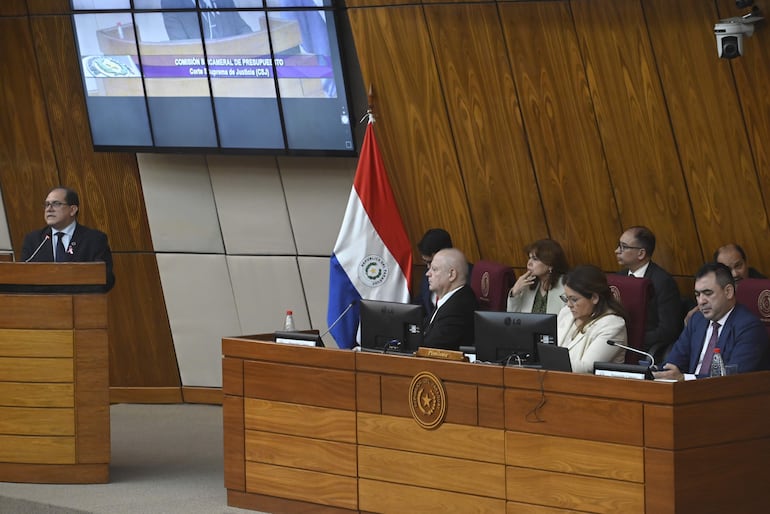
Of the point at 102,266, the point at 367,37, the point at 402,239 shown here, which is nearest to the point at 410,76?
the point at 367,37

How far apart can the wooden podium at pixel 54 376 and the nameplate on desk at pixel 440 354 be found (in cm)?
199

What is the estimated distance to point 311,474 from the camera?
591cm

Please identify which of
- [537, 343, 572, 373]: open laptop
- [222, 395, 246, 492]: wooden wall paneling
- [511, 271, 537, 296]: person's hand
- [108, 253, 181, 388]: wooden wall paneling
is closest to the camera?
[537, 343, 572, 373]: open laptop

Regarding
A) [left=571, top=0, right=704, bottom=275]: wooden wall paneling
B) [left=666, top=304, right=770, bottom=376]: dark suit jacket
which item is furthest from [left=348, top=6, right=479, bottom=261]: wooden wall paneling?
[left=666, top=304, right=770, bottom=376]: dark suit jacket

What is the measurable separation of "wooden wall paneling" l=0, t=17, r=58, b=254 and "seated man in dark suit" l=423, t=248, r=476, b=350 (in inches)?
179

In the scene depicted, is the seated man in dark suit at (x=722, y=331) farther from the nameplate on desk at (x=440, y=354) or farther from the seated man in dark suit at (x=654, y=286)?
the seated man in dark suit at (x=654, y=286)

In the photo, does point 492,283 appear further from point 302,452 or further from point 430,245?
point 302,452

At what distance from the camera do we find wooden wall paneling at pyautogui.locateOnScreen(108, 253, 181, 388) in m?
9.70

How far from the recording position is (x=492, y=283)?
24.3ft

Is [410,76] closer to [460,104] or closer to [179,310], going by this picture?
[460,104]

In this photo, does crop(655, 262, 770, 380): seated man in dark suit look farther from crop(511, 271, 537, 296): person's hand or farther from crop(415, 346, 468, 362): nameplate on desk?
crop(511, 271, 537, 296): person's hand

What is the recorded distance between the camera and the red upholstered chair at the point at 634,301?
5.87m

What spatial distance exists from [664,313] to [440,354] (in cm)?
174

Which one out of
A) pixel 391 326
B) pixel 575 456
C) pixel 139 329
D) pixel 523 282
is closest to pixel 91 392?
pixel 391 326
